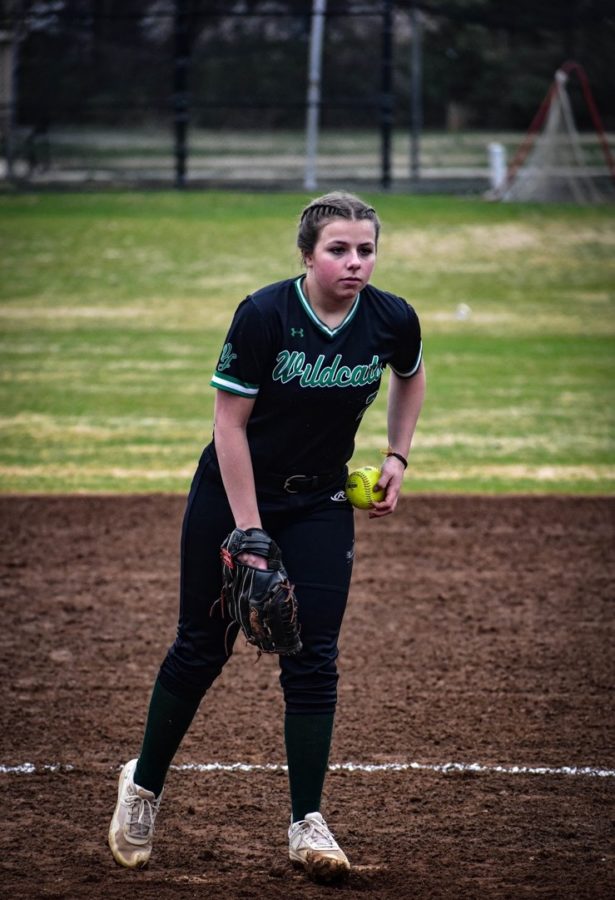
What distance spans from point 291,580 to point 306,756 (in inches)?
20.6

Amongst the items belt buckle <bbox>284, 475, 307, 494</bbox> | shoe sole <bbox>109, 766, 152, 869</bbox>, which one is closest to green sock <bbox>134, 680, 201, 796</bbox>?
shoe sole <bbox>109, 766, 152, 869</bbox>

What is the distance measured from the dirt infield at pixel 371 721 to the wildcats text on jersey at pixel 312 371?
1461 mm

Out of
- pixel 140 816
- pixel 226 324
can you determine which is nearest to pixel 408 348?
pixel 140 816

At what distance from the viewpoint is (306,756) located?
374 centimetres

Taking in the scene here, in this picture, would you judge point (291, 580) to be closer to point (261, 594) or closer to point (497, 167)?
point (261, 594)

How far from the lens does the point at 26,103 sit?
20938 millimetres

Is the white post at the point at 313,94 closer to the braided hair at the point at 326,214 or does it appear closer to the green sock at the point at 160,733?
the braided hair at the point at 326,214

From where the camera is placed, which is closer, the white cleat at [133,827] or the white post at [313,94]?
the white cleat at [133,827]

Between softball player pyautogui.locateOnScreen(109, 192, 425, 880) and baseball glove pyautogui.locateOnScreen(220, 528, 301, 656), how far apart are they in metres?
0.04

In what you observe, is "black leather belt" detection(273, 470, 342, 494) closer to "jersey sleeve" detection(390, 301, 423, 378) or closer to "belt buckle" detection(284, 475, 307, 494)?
"belt buckle" detection(284, 475, 307, 494)

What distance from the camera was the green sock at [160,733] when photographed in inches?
151

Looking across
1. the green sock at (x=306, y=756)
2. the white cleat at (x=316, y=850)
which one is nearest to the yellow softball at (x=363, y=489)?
the green sock at (x=306, y=756)

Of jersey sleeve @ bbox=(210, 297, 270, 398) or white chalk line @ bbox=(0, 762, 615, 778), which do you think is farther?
white chalk line @ bbox=(0, 762, 615, 778)

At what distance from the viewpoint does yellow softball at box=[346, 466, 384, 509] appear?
3885 millimetres
